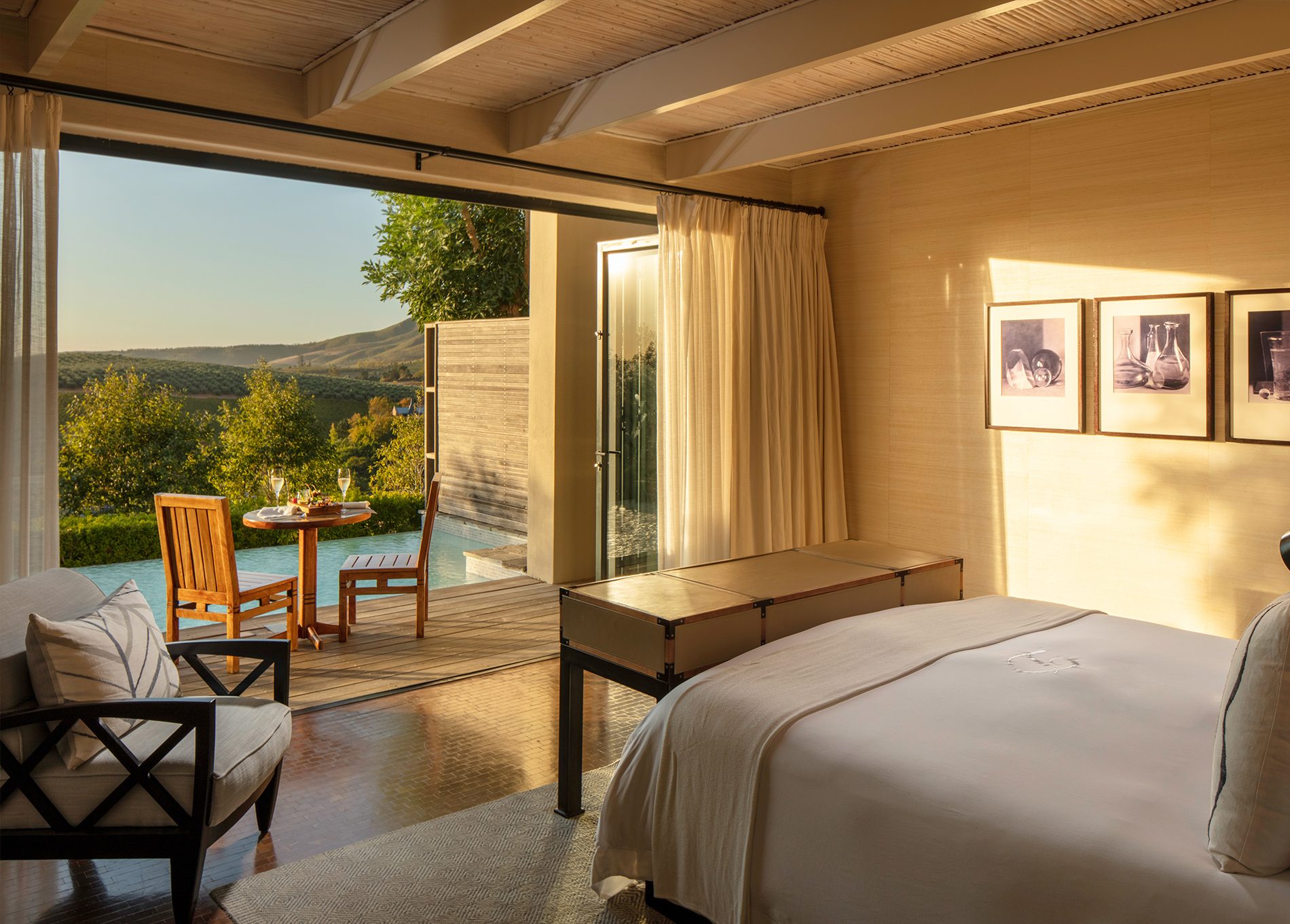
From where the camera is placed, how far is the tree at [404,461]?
12141mm

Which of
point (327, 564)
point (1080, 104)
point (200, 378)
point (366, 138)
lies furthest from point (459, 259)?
point (1080, 104)

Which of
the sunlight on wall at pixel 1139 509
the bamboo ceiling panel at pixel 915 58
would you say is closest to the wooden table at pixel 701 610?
the sunlight on wall at pixel 1139 509

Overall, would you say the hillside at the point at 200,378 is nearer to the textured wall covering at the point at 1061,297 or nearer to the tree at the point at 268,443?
the tree at the point at 268,443

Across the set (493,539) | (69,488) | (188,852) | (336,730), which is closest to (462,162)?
(336,730)

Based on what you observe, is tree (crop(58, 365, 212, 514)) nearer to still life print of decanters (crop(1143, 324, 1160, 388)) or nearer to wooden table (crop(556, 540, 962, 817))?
wooden table (crop(556, 540, 962, 817))

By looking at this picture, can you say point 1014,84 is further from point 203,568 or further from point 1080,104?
point 203,568

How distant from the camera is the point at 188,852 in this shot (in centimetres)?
248

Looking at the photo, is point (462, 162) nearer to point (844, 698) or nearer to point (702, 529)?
point (702, 529)

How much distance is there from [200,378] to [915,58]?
10483 mm

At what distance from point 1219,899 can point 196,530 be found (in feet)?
14.6

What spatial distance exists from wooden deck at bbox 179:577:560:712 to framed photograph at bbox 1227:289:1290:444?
328cm

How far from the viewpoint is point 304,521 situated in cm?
524

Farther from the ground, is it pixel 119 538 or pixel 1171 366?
pixel 1171 366

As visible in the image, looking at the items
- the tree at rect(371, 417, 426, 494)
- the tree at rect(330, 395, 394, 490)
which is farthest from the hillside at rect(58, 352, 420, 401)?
the tree at rect(371, 417, 426, 494)
